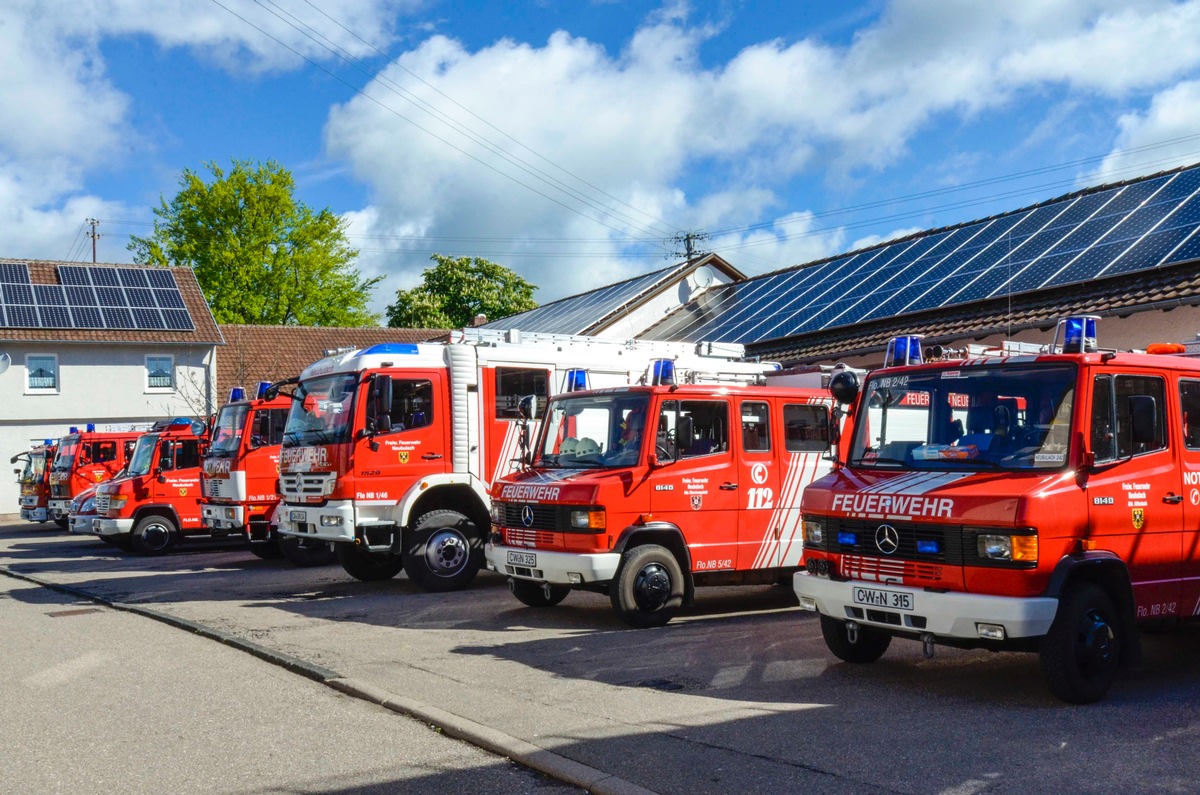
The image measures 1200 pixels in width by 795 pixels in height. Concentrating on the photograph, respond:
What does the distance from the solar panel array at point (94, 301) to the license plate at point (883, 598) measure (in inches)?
1361

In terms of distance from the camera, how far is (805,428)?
38.6ft

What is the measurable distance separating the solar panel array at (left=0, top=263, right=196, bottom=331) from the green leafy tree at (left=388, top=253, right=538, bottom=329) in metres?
20.0

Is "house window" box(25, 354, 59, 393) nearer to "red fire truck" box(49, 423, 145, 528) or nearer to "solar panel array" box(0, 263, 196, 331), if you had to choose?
"solar panel array" box(0, 263, 196, 331)

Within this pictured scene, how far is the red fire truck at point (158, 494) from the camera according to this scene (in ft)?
67.7

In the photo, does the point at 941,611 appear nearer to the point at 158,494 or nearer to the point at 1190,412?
the point at 1190,412

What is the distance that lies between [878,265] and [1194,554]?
15350mm

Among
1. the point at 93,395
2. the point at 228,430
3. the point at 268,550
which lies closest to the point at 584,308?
the point at 268,550

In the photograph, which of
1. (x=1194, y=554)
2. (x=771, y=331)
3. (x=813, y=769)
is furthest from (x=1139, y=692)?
(x=771, y=331)

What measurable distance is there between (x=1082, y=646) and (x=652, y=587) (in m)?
4.33

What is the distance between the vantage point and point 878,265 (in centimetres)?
2253

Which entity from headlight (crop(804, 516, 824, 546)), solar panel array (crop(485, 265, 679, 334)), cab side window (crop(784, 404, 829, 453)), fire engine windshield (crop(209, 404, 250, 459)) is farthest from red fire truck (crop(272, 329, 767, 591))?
solar panel array (crop(485, 265, 679, 334))

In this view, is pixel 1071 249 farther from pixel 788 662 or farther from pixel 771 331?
pixel 788 662

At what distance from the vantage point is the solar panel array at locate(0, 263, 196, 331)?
3638 cm

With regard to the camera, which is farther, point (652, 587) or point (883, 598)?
point (652, 587)
